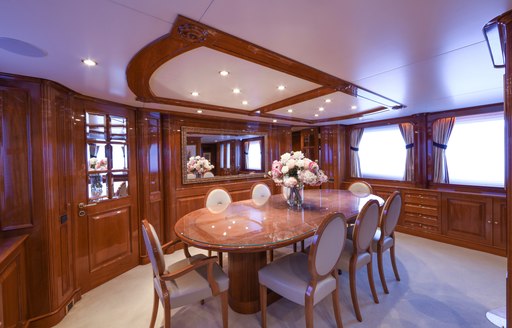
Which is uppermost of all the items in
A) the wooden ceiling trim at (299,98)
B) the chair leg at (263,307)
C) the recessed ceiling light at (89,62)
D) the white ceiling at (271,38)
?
the wooden ceiling trim at (299,98)

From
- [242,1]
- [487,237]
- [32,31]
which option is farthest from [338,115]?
[32,31]

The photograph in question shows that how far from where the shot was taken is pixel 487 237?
10.5ft

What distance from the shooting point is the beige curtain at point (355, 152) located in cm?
505

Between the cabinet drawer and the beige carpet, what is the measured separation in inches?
39.2

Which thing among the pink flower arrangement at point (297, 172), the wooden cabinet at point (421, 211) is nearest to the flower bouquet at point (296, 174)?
the pink flower arrangement at point (297, 172)

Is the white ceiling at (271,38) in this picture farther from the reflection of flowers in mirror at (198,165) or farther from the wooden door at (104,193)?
the reflection of flowers in mirror at (198,165)

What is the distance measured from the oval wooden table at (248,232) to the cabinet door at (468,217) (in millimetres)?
2067

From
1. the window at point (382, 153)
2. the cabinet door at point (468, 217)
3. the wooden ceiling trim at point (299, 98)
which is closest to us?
the wooden ceiling trim at point (299, 98)

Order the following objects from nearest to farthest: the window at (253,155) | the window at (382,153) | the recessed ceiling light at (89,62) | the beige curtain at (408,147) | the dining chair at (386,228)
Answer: the recessed ceiling light at (89,62) < the dining chair at (386,228) < the beige curtain at (408,147) < the window at (382,153) < the window at (253,155)

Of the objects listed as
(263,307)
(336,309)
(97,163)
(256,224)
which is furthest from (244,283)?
(97,163)

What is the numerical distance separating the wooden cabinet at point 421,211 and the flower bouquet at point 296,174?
2.42m

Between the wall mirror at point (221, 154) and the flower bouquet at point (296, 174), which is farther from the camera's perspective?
the wall mirror at point (221, 154)

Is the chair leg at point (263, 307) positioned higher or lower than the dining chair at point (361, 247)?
lower

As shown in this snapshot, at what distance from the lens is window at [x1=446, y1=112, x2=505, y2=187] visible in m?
3.33
